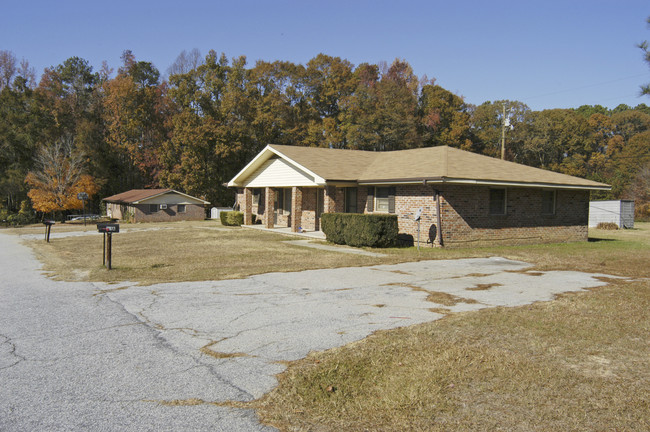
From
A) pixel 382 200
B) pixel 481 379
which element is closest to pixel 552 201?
pixel 382 200

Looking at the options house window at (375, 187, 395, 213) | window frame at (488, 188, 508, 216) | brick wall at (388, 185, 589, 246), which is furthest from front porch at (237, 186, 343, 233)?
window frame at (488, 188, 508, 216)

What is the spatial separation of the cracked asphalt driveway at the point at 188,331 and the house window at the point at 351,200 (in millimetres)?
9966

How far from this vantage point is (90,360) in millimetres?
5270

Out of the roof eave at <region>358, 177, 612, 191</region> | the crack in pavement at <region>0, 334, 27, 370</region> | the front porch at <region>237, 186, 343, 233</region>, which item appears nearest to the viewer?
the crack in pavement at <region>0, 334, 27, 370</region>

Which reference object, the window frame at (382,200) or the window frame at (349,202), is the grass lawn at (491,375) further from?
the window frame at (349,202)

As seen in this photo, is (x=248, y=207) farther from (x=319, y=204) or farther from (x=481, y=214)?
(x=481, y=214)

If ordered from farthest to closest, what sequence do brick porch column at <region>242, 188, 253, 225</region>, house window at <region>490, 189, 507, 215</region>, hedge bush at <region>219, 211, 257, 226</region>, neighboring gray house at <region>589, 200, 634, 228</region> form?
neighboring gray house at <region>589, 200, 634, 228</region> < hedge bush at <region>219, 211, 257, 226</region> < brick porch column at <region>242, 188, 253, 225</region> < house window at <region>490, 189, 507, 215</region>

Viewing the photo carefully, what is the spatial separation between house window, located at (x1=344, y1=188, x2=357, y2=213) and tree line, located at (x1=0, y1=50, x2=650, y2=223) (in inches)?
924

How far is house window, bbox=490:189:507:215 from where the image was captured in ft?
61.8

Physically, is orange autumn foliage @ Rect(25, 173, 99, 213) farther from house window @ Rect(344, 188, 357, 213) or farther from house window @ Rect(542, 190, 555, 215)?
house window @ Rect(542, 190, 555, 215)

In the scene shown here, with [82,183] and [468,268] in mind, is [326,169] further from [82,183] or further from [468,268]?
[82,183]

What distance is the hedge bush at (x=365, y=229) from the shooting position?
1728 cm

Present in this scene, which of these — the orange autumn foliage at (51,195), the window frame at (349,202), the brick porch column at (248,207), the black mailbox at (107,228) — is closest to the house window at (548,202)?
the window frame at (349,202)

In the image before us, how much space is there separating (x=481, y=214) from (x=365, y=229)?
4.62 meters
